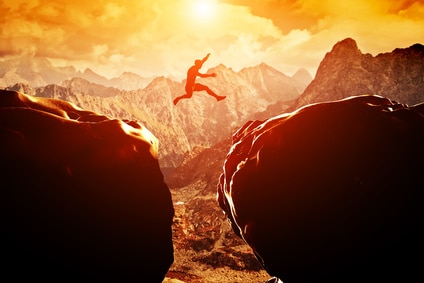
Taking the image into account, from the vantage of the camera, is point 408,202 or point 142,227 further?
point 142,227

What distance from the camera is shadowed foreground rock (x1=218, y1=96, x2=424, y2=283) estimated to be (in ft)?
39.8

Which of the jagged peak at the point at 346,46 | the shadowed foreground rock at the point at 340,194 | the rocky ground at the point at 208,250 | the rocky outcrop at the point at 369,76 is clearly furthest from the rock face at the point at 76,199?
the jagged peak at the point at 346,46

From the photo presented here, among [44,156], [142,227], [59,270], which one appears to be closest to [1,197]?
[44,156]

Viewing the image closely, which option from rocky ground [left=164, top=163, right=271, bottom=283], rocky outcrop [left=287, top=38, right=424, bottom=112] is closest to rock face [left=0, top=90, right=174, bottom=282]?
rocky ground [left=164, top=163, right=271, bottom=283]

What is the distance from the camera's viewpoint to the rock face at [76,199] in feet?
33.2

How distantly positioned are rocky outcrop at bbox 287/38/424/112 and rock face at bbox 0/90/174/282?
139m

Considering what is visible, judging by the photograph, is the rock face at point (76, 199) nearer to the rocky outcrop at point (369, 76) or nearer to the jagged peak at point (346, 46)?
Result: the rocky outcrop at point (369, 76)

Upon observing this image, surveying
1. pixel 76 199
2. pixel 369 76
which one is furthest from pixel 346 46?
pixel 76 199

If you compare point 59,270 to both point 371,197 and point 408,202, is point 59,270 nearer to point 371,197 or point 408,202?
point 371,197

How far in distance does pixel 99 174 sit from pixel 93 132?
184 centimetres

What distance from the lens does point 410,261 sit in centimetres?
1166

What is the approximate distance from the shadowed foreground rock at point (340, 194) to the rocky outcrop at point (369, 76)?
134m

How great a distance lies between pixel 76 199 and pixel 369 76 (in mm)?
160189

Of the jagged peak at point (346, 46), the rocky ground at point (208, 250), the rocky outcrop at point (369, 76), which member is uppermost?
Answer: the jagged peak at point (346, 46)
